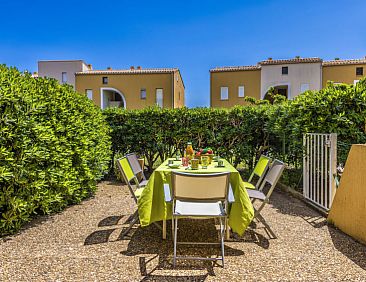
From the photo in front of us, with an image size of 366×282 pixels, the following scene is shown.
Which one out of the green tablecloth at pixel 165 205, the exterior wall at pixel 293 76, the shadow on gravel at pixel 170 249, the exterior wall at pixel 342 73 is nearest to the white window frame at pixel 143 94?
the exterior wall at pixel 293 76

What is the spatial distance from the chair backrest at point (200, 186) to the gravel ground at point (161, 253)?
669 mm

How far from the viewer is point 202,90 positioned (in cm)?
2736

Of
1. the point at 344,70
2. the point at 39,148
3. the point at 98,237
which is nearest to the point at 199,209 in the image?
the point at 98,237

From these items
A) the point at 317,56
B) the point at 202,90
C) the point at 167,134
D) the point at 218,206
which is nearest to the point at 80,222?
the point at 218,206

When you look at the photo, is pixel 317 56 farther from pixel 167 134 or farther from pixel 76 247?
pixel 76 247

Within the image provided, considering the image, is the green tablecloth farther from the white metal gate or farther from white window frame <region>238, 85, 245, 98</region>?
white window frame <region>238, 85, 245, 98</region>

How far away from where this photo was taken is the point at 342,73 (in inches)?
977

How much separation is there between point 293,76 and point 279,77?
126cm

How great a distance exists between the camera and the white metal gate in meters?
4.27

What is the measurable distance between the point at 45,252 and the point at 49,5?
11246 millimetres

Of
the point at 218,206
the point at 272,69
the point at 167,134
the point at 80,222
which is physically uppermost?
the point at 272,69

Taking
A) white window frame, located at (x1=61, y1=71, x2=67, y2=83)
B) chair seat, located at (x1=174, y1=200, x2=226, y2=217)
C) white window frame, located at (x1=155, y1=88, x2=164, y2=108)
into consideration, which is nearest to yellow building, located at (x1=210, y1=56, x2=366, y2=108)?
white window frame, located at (x1=155, y1=88, x2=164, y2=108)

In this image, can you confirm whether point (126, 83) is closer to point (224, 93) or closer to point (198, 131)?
point (224, 93)

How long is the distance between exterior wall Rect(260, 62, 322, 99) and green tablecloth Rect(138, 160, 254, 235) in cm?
2419
